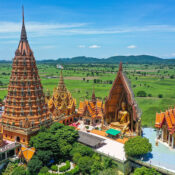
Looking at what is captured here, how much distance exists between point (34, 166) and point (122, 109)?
71.9 feet

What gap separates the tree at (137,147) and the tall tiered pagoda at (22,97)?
58.4 ft

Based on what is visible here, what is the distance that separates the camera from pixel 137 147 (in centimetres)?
3105

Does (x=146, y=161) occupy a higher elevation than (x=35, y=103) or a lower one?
lower

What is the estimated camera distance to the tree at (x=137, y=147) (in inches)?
1207

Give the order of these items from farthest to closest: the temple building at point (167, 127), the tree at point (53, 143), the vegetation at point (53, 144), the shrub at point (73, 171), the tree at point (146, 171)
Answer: the temple building at point (167, 127) < the tree at point (53, 143) < the vegetation at point (53, 144) < the shrub at point (73, 171) < the tree at point (146, 171)

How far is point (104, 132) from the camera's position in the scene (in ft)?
142

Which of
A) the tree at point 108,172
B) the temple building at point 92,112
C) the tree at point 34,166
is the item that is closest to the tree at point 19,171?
the tree at point 34,166

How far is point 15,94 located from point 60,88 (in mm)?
15636

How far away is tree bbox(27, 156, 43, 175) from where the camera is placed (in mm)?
30391

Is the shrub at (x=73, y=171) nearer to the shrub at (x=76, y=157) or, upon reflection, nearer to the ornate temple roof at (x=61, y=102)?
the shrub at (x=76, y=157)

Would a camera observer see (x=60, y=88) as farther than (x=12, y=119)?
Yes

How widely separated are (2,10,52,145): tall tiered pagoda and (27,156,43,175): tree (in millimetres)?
7094

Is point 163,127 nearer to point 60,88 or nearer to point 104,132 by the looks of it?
point 104,132

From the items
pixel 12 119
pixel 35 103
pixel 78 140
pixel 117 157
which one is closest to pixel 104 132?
pixel 78 140
